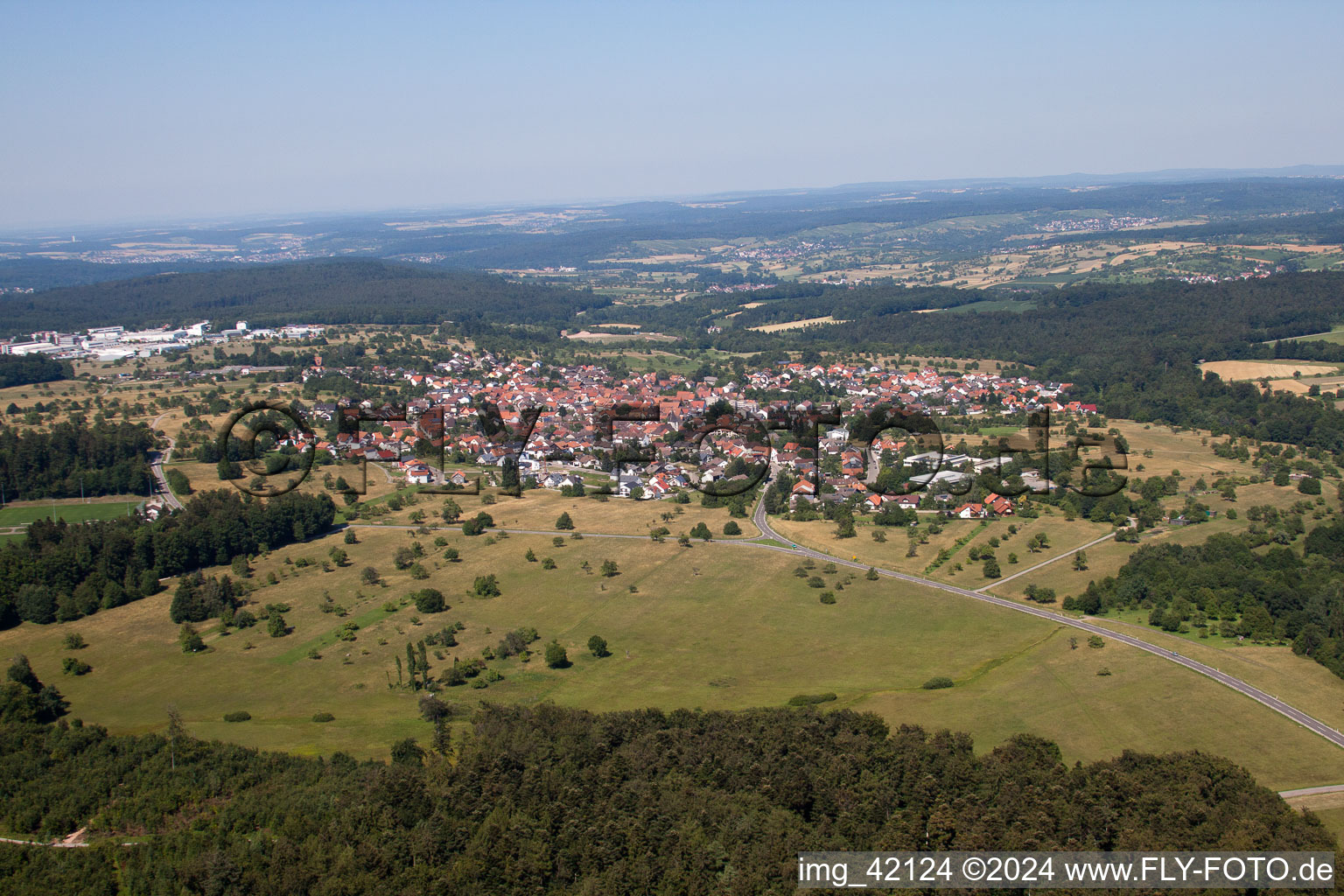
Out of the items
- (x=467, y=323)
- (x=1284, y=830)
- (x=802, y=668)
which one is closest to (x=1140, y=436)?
(x=802, y=668)

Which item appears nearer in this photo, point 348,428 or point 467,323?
point 348,428

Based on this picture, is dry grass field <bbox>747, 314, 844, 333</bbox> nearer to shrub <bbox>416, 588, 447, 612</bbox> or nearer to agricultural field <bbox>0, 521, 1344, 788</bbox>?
agricultural field <bbox>0, 521, 1344, 788</bbox>

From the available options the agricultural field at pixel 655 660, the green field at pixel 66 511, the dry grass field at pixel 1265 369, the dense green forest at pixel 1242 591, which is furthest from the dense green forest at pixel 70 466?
the dry grass field at pixel 1265 369

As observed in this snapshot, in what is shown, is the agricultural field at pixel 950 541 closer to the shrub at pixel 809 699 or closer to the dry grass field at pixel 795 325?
the shrub at pixel 809 699

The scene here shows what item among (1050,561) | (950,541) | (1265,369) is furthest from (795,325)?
(1050,561)

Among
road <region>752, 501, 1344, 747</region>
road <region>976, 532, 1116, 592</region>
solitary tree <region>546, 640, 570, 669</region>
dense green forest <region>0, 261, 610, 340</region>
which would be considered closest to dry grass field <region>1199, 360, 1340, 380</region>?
road <region>976, 532, 1116, 592</region>

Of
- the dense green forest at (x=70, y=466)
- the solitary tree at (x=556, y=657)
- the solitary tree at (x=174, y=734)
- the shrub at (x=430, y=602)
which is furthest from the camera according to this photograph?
the dense green forest at (x=70, y=466)

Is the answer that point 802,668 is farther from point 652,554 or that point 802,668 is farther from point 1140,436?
point 1140,436
